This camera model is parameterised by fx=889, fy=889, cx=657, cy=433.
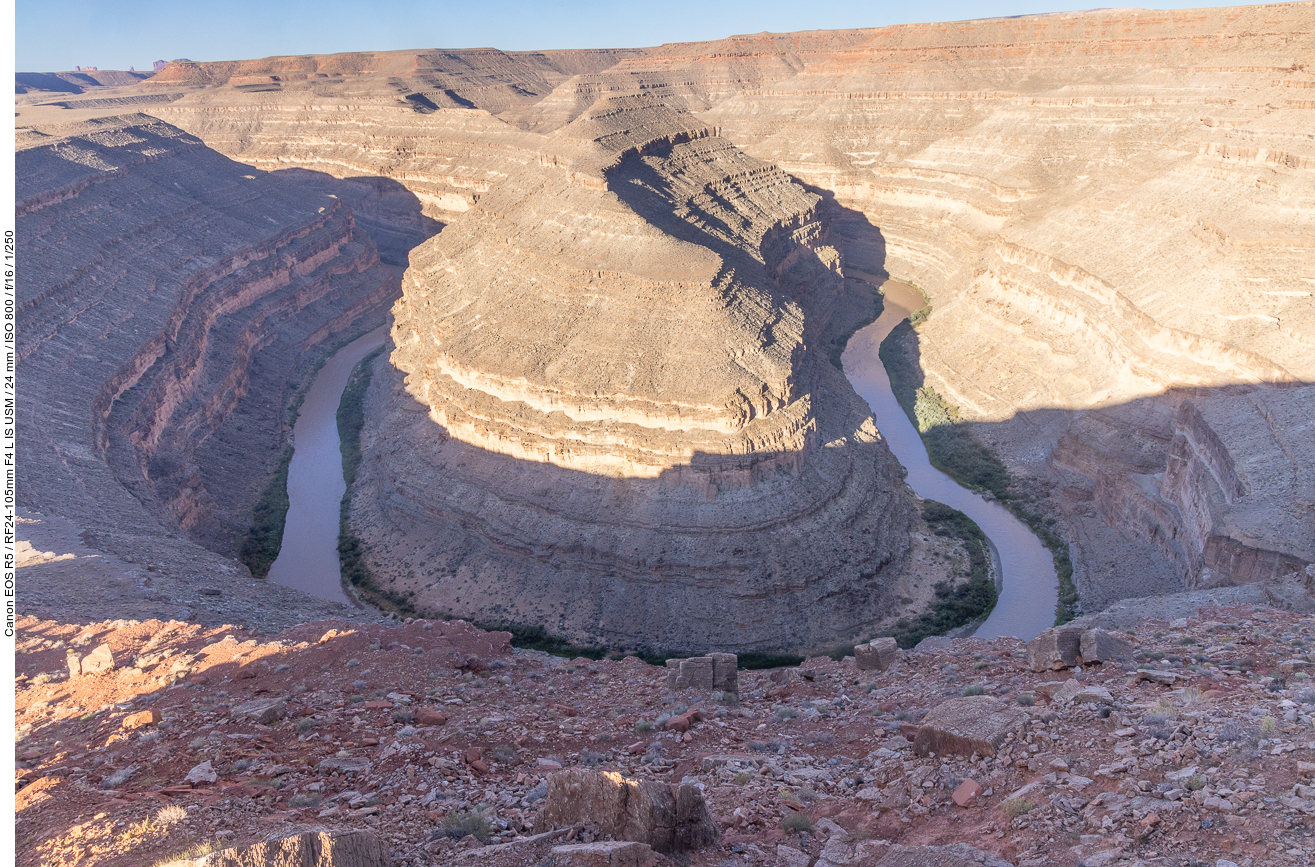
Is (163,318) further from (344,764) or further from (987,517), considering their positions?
(344,764)

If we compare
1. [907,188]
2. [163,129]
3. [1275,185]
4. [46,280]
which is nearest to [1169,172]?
[1275,185]

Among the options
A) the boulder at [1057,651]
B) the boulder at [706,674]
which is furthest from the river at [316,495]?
the boulder at [1057,651]

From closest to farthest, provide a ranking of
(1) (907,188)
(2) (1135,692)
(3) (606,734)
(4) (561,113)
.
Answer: (2) (1135,692) < (3) (606,734) < (1) (907,188) < (4) (561,113)

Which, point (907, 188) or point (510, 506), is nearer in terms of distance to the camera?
point (510, 506)

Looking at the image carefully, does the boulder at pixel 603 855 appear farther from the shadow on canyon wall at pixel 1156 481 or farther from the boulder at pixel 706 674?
the shadow on canyon wall at pixel 1156 481

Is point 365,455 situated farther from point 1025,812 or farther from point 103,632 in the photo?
point 1025,812

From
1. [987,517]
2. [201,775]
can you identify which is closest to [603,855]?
[201,775]
